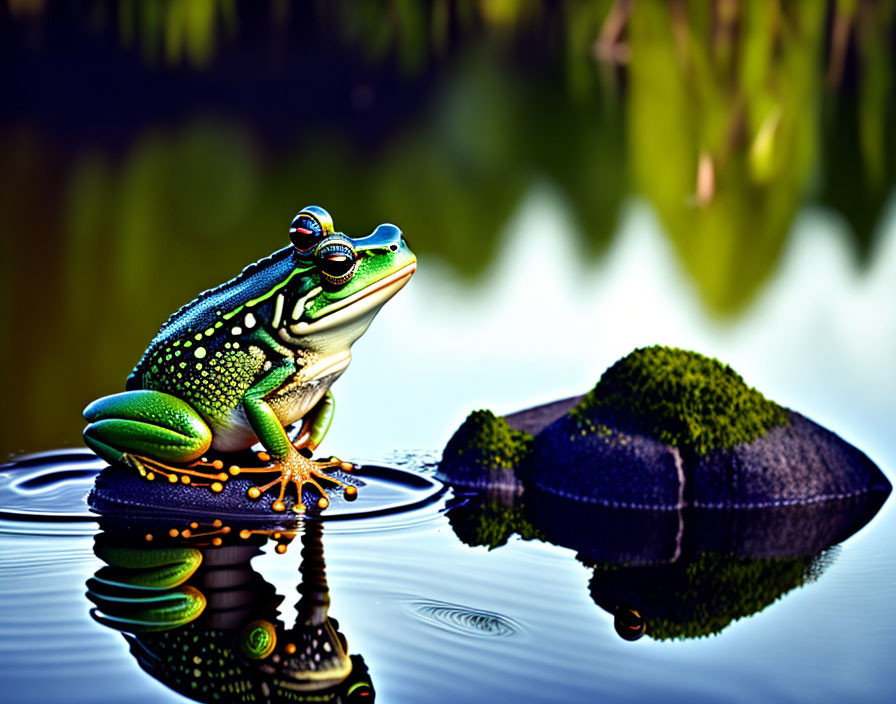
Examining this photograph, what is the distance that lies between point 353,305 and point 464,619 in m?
1.60

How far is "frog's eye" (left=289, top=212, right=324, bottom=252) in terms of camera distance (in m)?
5.44

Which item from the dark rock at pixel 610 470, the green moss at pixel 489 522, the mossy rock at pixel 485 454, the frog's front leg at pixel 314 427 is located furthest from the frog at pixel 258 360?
the dark rock at pixel 610 470

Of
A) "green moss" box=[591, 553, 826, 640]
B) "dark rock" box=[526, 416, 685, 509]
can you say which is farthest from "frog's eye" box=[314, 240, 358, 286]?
"green moss" box=[591, 553, 826, 640]

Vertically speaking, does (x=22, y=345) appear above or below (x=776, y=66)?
below

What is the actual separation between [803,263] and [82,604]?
990 centimetres

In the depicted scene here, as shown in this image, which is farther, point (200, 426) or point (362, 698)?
point (200, 426)

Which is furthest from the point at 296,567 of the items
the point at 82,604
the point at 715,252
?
the point at 715,252

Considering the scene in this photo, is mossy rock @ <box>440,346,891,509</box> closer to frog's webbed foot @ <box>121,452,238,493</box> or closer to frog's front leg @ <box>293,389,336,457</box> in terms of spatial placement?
frog's front leg @ <box>293,389,336,457</box>

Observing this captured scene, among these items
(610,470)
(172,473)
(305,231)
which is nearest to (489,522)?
(610,470)

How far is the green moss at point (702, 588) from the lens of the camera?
4672mm

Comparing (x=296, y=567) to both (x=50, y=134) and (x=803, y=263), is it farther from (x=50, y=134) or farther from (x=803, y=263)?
(x=50, y=134)

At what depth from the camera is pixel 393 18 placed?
2053cm

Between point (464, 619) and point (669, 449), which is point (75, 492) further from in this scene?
point (669, 449)

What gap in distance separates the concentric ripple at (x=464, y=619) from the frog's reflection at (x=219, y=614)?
351 millimetres
